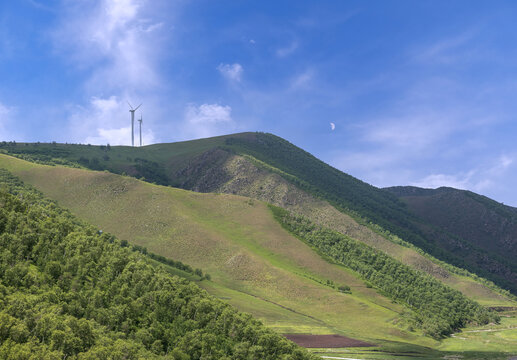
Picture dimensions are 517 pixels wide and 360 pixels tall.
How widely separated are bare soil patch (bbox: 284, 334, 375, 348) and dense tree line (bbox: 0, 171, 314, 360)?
3067 centimetres

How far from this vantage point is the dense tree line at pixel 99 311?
2795 inches

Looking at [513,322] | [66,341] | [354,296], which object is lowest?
[513,322]

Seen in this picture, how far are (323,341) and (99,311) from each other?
6727cm

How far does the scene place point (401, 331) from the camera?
495 feet

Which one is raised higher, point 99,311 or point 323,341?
point 99,311

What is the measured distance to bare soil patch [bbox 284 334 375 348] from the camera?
4852 inches

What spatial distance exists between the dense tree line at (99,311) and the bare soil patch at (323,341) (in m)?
30.7

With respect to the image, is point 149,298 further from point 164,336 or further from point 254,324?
point 254,324

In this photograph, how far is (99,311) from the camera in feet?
304

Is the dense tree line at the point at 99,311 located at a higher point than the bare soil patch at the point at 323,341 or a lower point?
higher

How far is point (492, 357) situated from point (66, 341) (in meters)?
113

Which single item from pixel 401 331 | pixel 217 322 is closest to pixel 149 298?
pixel 217 322

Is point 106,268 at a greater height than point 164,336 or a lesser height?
greater

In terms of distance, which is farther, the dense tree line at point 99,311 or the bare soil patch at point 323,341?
the bare soil patch at point 323,341
